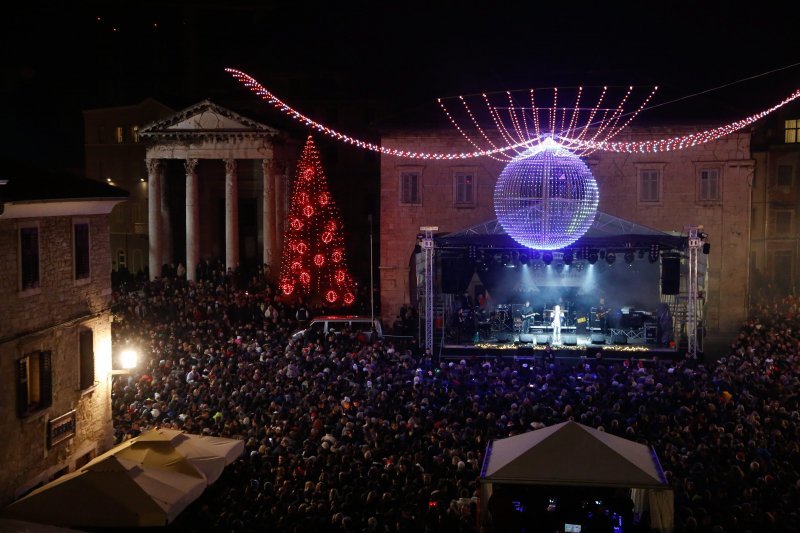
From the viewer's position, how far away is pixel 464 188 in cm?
3669

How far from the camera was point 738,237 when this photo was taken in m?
35.0

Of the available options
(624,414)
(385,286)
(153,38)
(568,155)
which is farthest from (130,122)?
(624,414)

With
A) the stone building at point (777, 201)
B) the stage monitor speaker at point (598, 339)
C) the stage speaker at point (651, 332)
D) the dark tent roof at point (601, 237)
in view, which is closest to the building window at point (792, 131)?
the stone building at point (777, 201)

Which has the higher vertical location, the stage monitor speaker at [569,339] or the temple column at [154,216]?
the temple column at [154,216]

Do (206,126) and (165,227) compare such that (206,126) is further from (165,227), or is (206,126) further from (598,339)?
(598,339)

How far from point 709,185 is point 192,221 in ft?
69.2

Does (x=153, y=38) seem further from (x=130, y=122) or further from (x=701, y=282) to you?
(x=701, y=282)

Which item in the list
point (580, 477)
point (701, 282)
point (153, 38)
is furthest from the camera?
point (153, 38)

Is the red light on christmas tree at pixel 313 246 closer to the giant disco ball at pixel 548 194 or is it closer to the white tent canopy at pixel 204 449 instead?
the giant disco ball at pixel 548 194

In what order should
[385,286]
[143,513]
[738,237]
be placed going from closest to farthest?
[143,513] → [738,237] → [385,286]

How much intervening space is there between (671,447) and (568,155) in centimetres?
780

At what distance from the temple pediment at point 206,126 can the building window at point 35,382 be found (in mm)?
23835

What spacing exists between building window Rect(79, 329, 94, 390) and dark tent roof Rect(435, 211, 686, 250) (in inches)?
502

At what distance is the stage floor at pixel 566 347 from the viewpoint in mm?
28484
